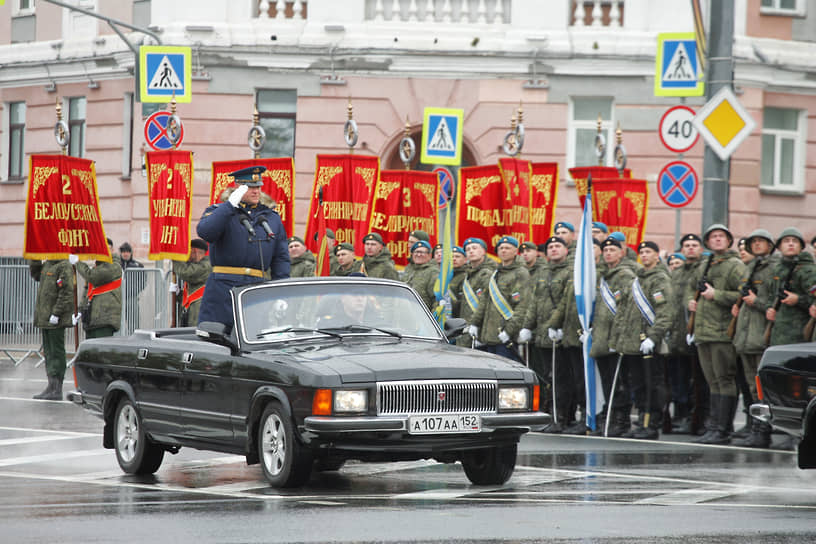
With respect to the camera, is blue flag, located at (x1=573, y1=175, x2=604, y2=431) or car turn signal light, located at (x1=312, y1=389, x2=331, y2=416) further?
blue flag, located at (x1=573, y1=175, x2=604, y2=431)

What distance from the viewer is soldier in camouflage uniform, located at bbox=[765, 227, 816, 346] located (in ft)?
48.7

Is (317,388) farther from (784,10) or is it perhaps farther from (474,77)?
(784,10)

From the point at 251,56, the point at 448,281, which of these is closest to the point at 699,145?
the point at 251,56

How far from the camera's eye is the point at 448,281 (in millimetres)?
18688

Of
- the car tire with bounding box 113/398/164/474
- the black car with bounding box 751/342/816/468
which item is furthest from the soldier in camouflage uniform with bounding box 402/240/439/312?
the black car with bounding box 751/342/816/468

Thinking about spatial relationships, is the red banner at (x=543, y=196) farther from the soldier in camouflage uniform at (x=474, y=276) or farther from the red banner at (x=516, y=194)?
the soldier in camouflage uniform at (x=474, y=276)

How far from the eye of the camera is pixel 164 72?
83.7 feet

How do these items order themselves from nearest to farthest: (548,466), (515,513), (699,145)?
1. (515,513)
2. (548,466)
3. (699,145)

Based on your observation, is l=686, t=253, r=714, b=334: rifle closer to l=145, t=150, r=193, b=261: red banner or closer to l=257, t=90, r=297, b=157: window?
l=145, t=150, r=193, b=261: red banner

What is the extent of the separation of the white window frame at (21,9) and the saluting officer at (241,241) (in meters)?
24.2

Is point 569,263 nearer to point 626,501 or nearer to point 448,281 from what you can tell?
point 448,281

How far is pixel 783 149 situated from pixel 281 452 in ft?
78.4

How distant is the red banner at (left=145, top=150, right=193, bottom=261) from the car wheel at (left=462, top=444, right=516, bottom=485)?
10075 millimetres

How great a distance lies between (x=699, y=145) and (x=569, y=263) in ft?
45.2
